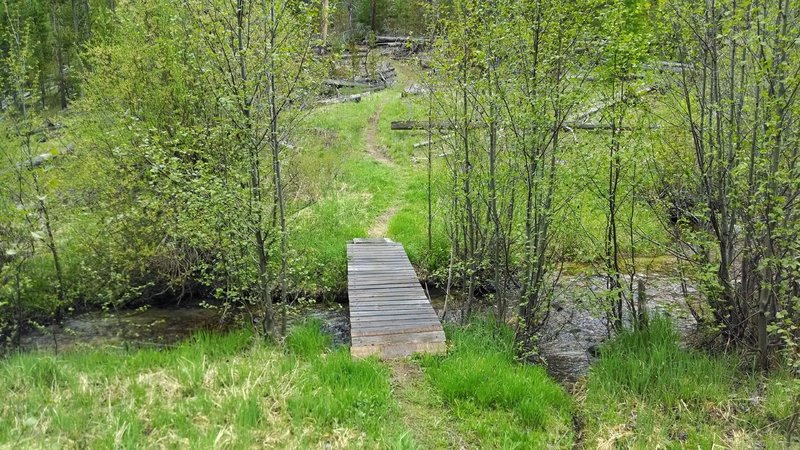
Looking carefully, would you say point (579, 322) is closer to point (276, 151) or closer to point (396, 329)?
point (396, 329)

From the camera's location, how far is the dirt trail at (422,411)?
4.41m

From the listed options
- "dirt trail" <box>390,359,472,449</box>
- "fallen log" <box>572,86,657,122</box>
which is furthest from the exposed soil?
"fallen log" <box>572,86,657,122</box>

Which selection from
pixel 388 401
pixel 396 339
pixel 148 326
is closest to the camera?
pixel 388 401

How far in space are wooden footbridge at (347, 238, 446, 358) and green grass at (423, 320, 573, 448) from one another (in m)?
0.46

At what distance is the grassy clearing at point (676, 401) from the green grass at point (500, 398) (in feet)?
1.12

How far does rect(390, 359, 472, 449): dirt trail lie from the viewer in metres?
4.41

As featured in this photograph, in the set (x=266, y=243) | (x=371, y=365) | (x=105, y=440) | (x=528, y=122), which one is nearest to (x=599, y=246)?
(x=528, y=122)

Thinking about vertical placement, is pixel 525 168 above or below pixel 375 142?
above

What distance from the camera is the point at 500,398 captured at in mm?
4918

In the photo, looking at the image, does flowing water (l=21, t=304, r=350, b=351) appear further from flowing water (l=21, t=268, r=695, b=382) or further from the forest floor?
the forest floor

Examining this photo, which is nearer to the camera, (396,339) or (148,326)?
(396,339)

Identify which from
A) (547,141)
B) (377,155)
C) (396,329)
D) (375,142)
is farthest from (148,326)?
(375,142)

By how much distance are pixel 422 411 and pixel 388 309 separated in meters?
2.36

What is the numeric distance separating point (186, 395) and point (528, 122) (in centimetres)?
464
